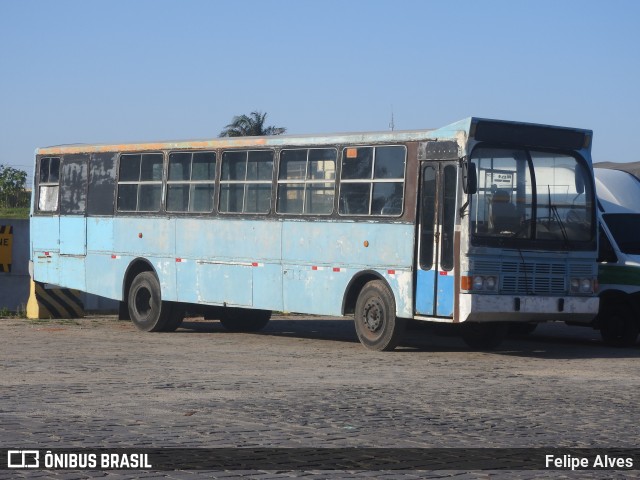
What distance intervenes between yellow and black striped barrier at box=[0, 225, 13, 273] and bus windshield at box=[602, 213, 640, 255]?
1345 centimetres

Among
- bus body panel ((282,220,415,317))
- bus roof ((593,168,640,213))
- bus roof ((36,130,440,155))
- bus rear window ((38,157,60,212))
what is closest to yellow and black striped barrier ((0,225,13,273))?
bus rear window ((38,157,60,212))

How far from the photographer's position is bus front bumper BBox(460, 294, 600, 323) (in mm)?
17391

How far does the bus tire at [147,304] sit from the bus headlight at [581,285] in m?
7.68

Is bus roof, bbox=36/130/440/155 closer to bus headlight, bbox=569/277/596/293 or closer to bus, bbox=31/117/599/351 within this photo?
bus, bbox=31/117/599/351

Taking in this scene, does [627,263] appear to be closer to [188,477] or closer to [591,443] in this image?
[591,443]

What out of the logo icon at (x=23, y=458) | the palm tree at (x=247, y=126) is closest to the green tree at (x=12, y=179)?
the palm tree at (x=247, y=126)

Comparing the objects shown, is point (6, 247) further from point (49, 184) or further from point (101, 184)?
point (101, 184)

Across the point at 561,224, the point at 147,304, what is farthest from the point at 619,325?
the point at 147,304

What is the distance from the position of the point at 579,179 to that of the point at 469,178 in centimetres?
231

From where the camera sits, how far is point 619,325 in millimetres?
20391

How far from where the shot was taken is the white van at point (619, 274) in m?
20.2

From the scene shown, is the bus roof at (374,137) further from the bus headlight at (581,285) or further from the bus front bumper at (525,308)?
the bus front bumper at (525,308)

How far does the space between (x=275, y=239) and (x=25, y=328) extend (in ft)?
17.9

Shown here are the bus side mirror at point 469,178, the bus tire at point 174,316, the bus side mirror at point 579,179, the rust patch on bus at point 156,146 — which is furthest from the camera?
the bus tire at point 174,316
